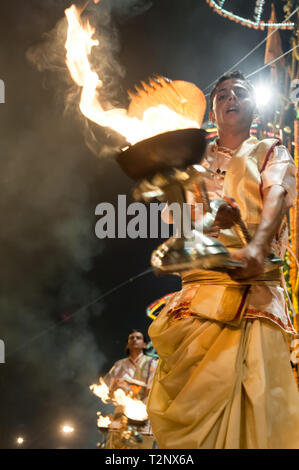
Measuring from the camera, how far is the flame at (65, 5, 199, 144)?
1936 millimetres

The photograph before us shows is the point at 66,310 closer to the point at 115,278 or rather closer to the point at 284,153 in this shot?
the point at 115,278

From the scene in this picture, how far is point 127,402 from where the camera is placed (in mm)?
7906

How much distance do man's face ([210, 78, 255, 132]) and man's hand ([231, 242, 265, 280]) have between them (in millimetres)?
958

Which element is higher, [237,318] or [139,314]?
[139,314]

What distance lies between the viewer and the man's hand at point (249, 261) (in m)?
1.59

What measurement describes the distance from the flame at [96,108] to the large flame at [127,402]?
21.1 feet

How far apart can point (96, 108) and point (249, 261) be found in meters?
1.27

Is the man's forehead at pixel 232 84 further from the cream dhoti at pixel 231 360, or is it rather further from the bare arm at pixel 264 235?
the bare arm at pixel 264 235

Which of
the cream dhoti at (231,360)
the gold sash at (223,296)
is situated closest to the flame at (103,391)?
the cream dhoti at (231,360)

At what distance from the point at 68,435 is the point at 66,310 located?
8.51 meters

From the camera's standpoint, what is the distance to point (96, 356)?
16906mm

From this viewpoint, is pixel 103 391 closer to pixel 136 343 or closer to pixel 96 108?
pixel 136 343

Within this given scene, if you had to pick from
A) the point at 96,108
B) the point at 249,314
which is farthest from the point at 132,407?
the point at 96,108
